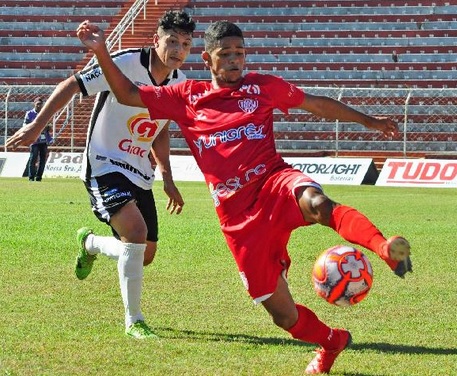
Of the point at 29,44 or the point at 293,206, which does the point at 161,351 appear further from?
the point at 29,44

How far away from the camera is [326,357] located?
6.07 m

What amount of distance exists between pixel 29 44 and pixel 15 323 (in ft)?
113

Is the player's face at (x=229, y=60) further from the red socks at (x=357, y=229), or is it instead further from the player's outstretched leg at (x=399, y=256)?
the player's outstretched leg at (x=399, y=256)

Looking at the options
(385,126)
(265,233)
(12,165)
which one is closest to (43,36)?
(12,165)

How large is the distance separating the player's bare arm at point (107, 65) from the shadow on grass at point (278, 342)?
5.67 feet

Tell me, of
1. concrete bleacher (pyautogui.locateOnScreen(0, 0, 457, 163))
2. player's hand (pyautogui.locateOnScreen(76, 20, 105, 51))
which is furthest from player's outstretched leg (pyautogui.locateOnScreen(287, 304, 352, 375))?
concrete bleacher (pyautogui.locateOnScreen(0, 0, 457, 163))

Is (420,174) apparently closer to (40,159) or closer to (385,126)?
(40,159)

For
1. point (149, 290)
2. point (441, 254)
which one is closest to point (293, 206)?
point (149, 290)

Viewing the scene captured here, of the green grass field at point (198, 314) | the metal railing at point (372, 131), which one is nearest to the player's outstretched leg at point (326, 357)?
the green grass field at point (198, 314)

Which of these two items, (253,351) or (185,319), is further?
(185,319)

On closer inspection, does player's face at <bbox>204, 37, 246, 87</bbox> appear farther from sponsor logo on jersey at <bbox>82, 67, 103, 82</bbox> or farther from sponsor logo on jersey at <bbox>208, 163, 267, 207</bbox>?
sponsor logo on jersey at <bbox>82, 67, 103, 82</bbox>

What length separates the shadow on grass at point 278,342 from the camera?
6750 mm

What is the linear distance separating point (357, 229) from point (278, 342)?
202 cm

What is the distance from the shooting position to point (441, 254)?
12430 mm
